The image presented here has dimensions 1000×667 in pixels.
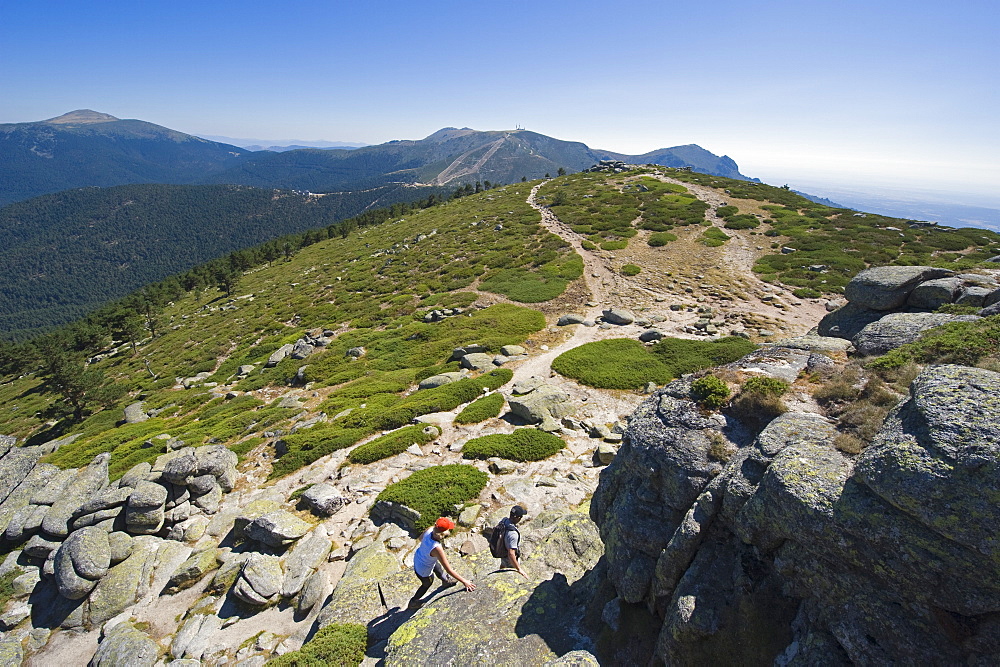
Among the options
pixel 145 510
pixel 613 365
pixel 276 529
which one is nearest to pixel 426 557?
pixel 276 529

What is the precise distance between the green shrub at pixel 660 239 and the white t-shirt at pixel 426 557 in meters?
44.5

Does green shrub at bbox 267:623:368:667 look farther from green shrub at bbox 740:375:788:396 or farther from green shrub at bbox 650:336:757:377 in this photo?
green shrub at bbox 650:336:757:377

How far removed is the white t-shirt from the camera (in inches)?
423

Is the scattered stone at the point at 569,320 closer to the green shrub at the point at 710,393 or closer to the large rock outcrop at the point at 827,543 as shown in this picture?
the green shrub at the point at 710,393

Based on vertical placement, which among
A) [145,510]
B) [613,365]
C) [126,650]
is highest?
[613,365]

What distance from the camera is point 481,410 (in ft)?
69.6

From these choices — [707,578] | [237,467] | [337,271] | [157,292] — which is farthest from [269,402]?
[157,292]

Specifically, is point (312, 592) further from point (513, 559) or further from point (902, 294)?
point (902, 294)

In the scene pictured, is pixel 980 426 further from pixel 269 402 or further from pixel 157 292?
pixel 157 292

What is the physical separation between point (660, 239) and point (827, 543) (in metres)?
46.9

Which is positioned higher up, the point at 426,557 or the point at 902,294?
the point at 902,294

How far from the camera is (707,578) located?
7.04 meters

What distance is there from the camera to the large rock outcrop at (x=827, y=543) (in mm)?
4910

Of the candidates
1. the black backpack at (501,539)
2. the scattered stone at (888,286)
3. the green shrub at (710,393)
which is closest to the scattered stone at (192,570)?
the black backpack at (501,539)
